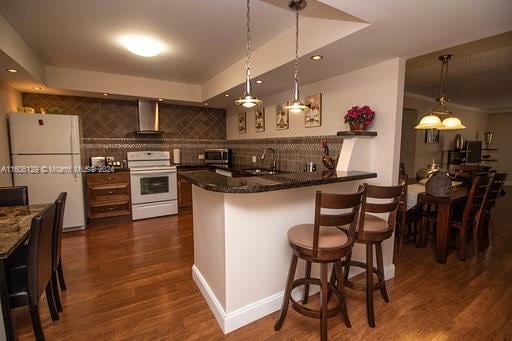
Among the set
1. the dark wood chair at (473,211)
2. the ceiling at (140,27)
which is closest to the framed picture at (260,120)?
the ceiling at (140,27)

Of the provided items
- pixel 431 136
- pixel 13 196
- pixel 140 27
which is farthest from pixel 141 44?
pixel 431 136

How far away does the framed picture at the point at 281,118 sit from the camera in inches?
144

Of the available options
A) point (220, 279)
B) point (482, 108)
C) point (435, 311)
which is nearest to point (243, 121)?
point (220, 279)

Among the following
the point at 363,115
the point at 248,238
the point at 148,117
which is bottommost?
the point at 248,238

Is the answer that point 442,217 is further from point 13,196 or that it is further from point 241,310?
point 13,196

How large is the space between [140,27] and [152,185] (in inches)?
102

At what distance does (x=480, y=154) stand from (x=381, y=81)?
765cm

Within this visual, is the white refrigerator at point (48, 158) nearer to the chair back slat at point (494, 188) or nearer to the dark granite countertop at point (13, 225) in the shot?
the dark granite countertop at point (13, 225)

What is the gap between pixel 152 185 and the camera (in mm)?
4258

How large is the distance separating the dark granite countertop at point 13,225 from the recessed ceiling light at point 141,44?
1.79m

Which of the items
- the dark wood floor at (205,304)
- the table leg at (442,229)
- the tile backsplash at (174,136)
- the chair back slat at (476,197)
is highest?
the tile backsplash at (174,136)

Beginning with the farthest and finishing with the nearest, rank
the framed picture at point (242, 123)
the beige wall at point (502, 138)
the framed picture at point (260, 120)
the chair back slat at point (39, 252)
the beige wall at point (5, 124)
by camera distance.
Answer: the beige wall at point (502, 138), the framed picture at point (242, 123), the framed picture at point (260, 120), the beige wall at point (5, 124), the chair back slat at point (39, 252)

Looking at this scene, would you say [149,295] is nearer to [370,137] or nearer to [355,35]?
[370,137]

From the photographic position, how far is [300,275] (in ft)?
6.80
